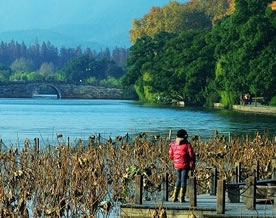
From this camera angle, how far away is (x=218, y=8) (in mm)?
152625

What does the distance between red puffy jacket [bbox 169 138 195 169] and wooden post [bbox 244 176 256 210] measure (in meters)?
1.29

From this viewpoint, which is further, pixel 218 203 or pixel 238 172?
pixel 238 172

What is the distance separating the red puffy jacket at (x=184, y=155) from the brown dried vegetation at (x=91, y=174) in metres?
1.05

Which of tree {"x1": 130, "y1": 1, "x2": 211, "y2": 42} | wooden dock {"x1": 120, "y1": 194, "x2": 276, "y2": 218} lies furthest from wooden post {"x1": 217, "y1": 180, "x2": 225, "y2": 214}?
tree {"x1": 130, "y1": 1, "x2": 211, "y2": 42}

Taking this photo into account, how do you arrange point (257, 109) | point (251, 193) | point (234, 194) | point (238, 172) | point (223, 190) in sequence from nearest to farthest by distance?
point (223, 190), point (251, 193), point (234, 194), point (238, 172), point (257, 109)

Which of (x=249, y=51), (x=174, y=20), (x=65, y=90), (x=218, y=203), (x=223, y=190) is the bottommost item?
(x=65, y=90)

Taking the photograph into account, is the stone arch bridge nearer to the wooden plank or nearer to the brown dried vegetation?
the brown dried vegetation

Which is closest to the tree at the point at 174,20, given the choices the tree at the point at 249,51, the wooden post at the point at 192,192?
the tree at the point at 249,51

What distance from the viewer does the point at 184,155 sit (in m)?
19.6

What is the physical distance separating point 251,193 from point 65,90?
508 ft

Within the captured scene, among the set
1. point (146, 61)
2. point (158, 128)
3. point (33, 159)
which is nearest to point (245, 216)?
point (33, 159)

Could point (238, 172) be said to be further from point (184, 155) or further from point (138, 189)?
point (138, 189)

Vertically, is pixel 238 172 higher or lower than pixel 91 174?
lower

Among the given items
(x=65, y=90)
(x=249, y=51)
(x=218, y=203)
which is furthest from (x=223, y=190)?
(x=65, y=90)
